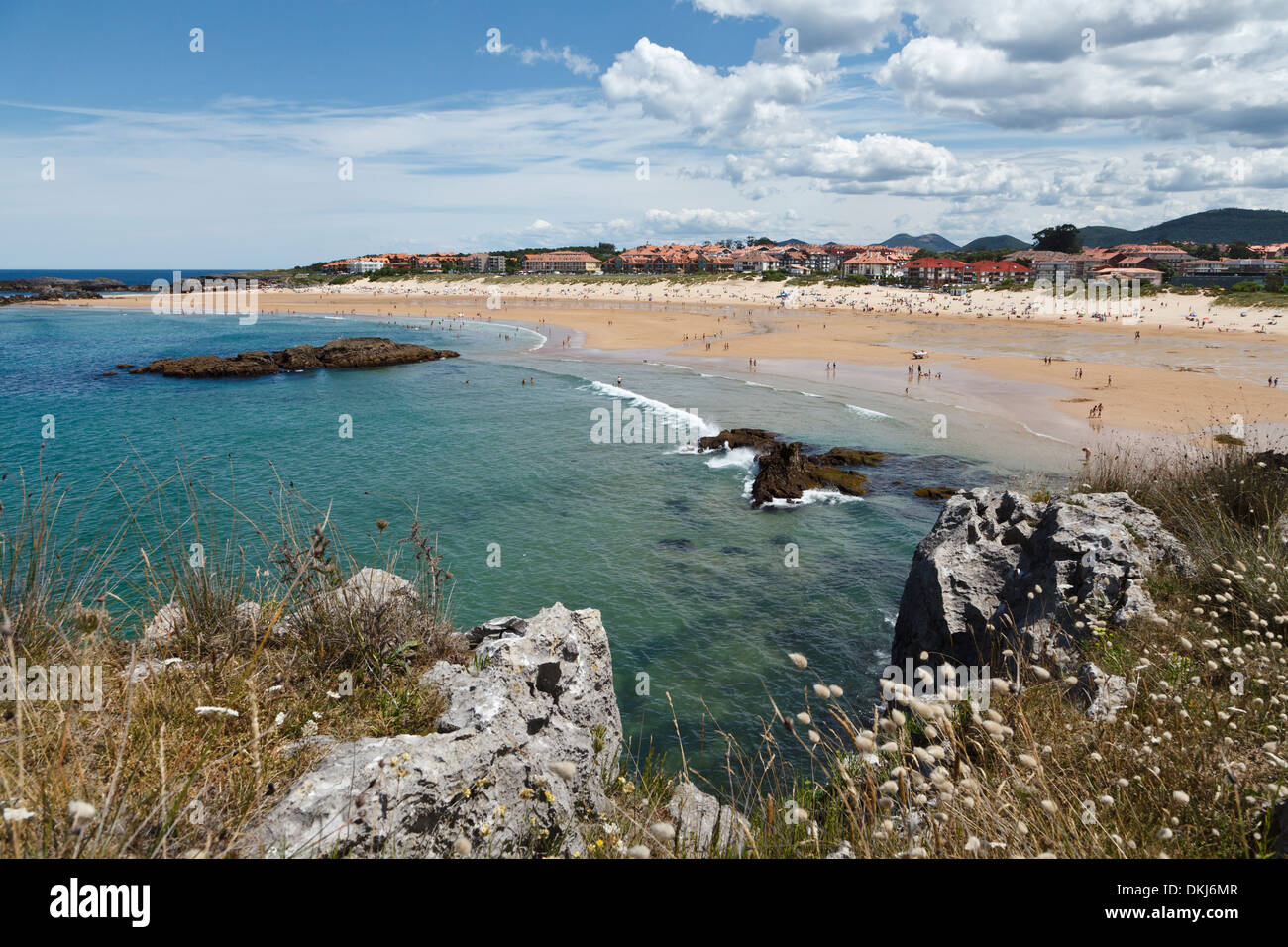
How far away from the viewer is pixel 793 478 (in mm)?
21875

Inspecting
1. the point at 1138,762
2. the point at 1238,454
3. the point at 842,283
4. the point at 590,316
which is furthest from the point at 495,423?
the point at 842,283

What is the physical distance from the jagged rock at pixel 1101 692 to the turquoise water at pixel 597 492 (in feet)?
12.0

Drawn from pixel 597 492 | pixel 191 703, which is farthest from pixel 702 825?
pixel 597 492

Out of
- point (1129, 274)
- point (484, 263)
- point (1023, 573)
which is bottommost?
point (1023, 573)

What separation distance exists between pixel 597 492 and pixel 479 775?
18.3 metres

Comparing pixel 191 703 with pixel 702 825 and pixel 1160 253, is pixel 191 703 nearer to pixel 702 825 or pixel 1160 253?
pixel 702 825

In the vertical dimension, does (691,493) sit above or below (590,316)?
below

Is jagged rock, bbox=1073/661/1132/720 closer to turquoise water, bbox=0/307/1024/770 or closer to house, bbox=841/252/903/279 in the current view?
turquoise water, bbox=0/307/1024/770

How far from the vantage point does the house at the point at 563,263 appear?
166 meters
